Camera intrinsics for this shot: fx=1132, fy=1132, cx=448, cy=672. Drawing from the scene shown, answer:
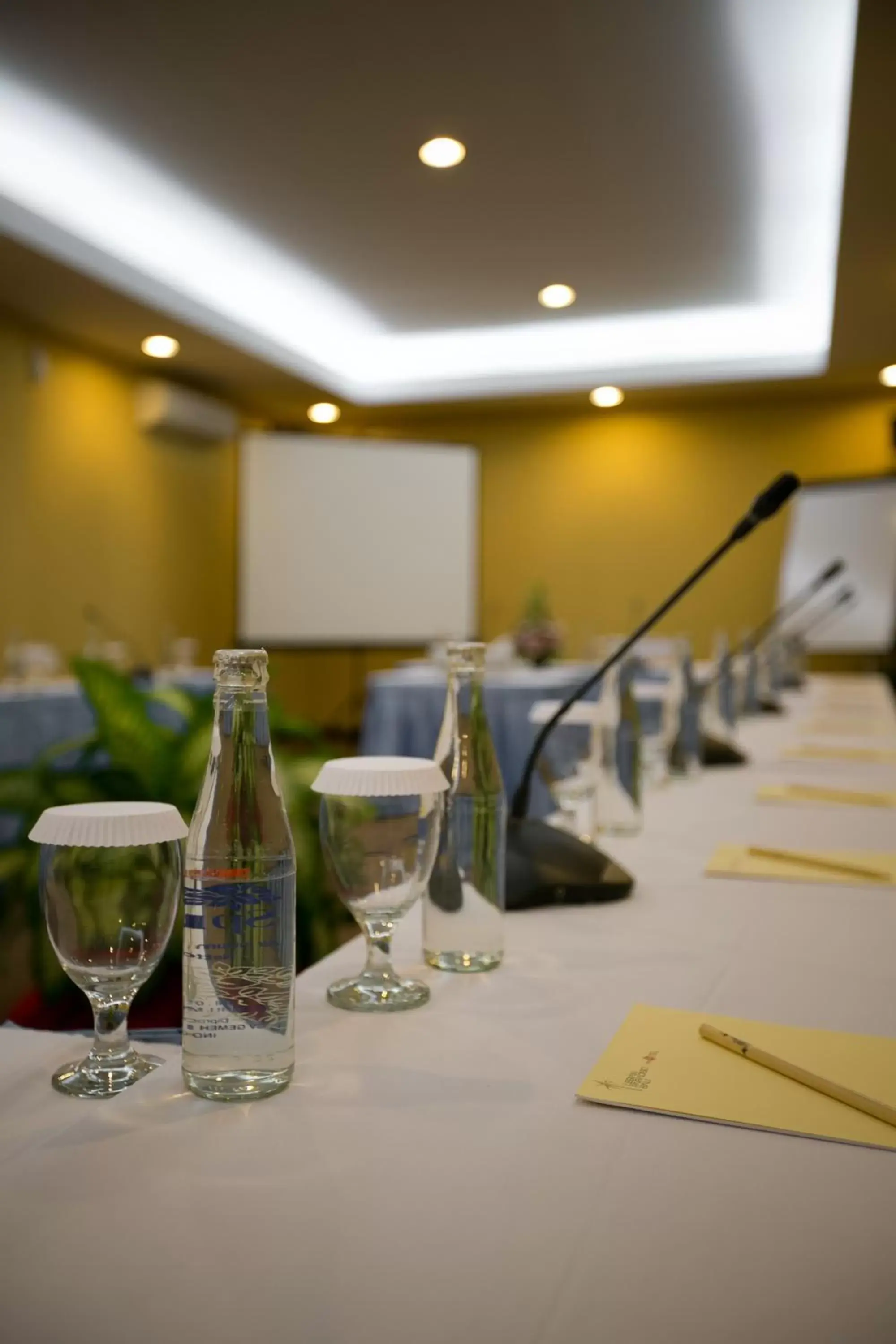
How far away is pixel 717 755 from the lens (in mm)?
2121

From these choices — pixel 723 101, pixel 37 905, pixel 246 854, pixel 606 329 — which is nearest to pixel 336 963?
pixel 246 854

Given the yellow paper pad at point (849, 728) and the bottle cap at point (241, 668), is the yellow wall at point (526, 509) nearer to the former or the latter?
the yellow paper pad at point (849, 728)

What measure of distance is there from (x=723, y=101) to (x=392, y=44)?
1.15m

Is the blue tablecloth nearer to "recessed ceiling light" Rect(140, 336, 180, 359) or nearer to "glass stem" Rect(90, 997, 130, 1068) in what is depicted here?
"recessed ceiling light" Rect(140, 336, 180, 359)

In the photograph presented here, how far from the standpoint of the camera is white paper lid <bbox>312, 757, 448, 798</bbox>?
0.69 metres

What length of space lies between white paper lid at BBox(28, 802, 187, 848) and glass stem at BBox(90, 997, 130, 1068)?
0.11 m

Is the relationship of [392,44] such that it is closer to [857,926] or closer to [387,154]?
[387,154]

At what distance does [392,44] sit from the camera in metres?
3.22

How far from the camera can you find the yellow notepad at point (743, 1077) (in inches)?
22.1

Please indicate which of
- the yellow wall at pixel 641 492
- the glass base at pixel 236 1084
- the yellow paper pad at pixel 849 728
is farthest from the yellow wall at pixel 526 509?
the glass base at pixel 236 1084

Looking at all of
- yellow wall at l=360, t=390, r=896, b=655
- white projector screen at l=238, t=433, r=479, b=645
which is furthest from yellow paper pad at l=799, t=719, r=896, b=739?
white projector screen at l=238, t=433, r=479, b=645

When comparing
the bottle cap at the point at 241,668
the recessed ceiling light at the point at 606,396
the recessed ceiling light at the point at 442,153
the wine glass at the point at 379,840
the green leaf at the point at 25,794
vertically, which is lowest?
the green leaf at the point at 25,794

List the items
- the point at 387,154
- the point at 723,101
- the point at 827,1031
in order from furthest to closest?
the point at 387,154
the point at 723,101
the point at 827,1031

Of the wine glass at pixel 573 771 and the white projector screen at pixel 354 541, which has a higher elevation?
the white projector screen at pixel 354 541
